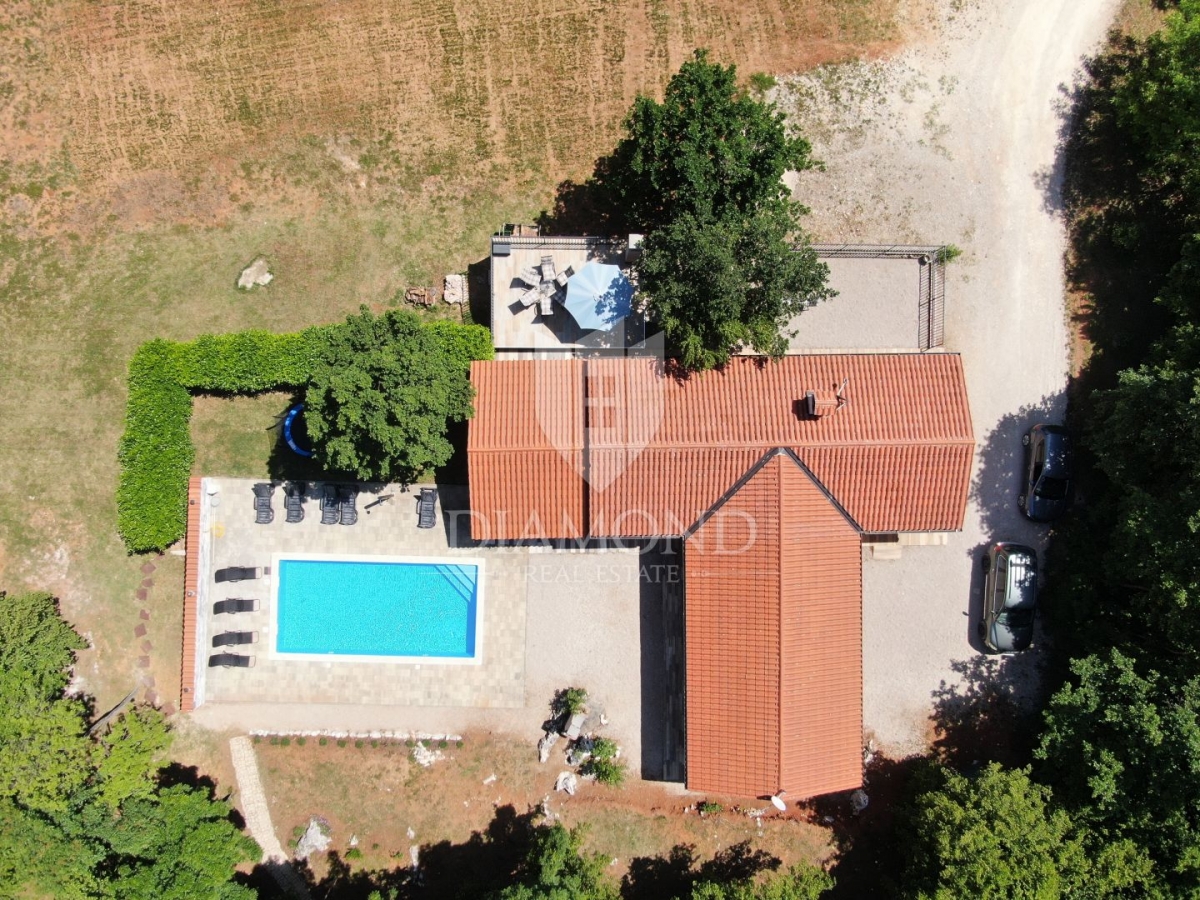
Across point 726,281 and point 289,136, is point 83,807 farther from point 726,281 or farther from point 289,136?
point 726,281

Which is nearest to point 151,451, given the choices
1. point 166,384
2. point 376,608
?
point 166,384

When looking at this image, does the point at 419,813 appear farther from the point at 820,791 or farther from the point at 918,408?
the point at 918,408

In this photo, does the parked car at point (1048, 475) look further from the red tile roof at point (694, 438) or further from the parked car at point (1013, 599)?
the red tile roof at point (694, 438)

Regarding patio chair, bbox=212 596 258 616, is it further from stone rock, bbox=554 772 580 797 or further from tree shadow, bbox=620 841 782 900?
tree shadow, bbox=620 841 782 900

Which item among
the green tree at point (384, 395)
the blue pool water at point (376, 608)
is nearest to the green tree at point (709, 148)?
the green tree at point (384, 395)

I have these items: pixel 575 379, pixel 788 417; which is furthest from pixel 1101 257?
pixel 575 379
